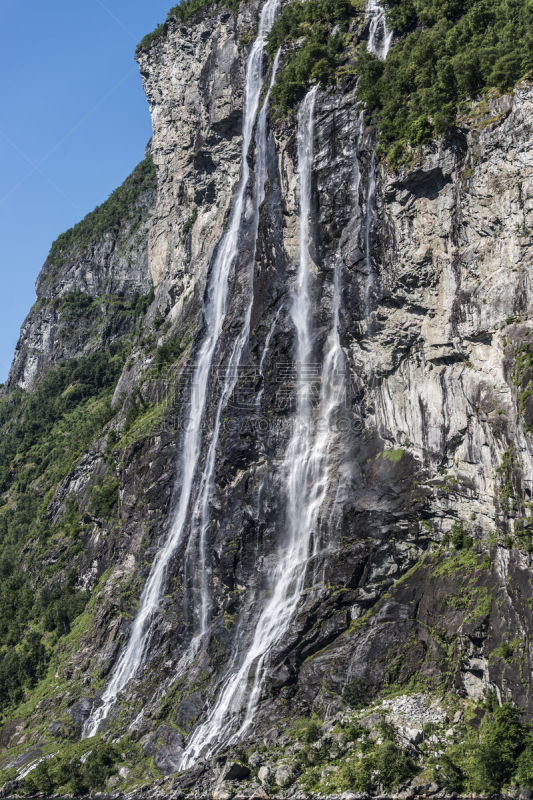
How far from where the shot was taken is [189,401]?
207 ft

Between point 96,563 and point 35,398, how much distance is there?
58251 millimetres

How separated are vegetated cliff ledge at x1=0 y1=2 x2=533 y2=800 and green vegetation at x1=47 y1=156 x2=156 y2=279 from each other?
64.7 m

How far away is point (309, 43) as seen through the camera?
203 feet

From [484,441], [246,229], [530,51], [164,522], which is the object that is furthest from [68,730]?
[530,51]

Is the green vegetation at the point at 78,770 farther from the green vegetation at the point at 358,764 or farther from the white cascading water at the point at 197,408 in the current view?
the green vegetation at the point at 358,764

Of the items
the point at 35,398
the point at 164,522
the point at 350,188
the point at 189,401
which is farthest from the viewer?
the point at 35,398

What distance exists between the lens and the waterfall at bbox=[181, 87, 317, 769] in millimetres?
43062

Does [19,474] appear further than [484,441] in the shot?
Yes

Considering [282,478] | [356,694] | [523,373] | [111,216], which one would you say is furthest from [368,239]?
[111,216]

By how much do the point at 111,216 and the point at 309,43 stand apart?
81.4m

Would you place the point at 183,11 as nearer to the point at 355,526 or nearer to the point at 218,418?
the point at 218,418

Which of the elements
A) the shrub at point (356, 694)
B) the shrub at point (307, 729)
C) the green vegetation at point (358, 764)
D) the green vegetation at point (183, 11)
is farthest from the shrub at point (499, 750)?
the green vegetation at point (183, 11)

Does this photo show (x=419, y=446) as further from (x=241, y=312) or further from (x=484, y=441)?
(x=241, y=312)

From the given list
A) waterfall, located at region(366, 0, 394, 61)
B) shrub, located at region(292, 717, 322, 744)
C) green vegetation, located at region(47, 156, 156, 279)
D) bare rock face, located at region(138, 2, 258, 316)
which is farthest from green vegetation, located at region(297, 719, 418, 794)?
green vegetation, located at region(47, 156, 156, 279)
